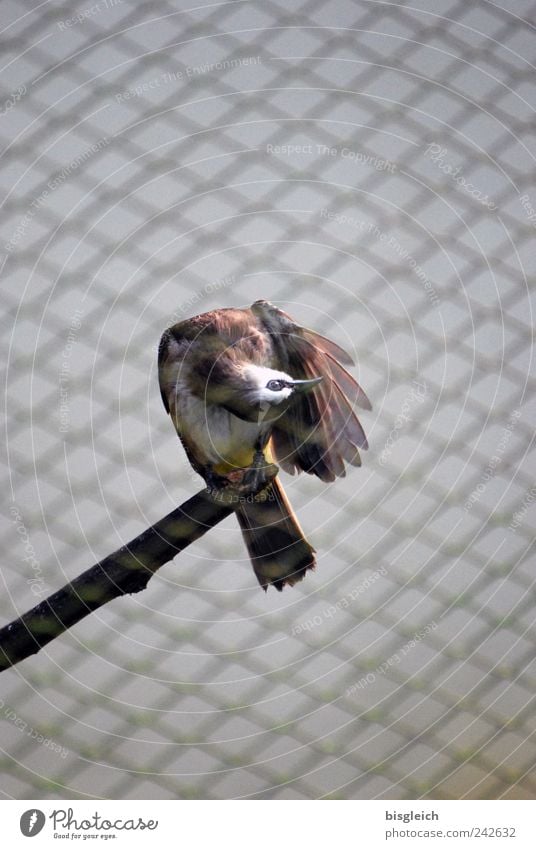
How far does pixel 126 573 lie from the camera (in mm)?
670

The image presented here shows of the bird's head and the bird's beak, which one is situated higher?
the bird's beak

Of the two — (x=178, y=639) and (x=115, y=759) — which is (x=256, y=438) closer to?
(x=178, y=639)

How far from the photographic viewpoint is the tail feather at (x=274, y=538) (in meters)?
0.85

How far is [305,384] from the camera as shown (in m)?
0.85

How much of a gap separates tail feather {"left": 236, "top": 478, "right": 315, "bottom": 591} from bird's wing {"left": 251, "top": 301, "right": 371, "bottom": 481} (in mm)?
43
